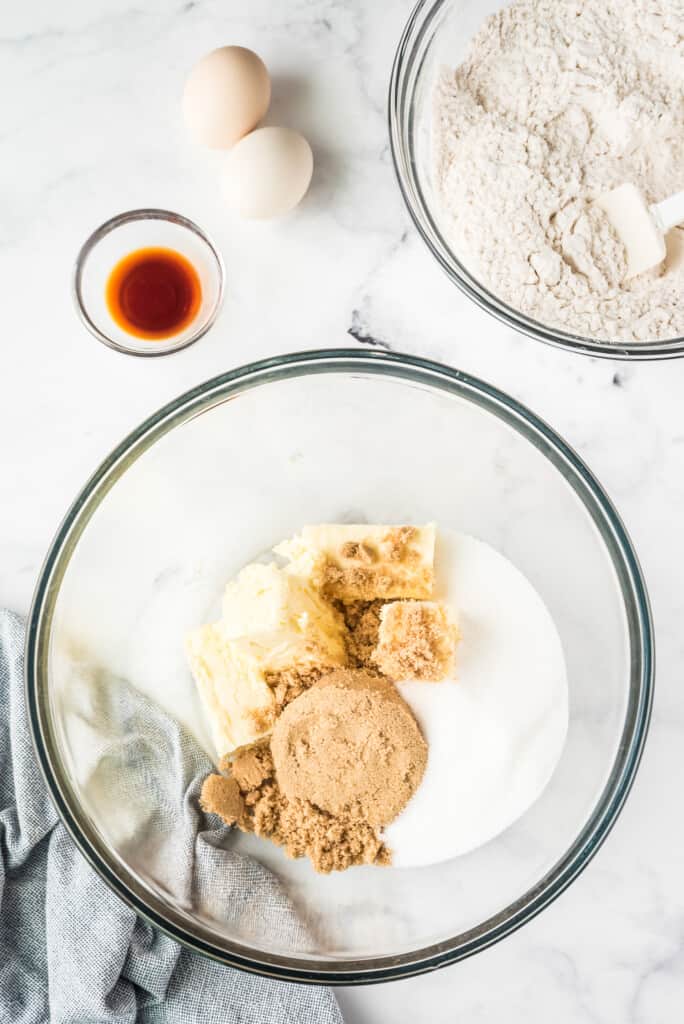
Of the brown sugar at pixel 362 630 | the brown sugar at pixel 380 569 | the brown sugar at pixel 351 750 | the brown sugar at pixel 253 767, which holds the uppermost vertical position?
the brown sugar at pixel 380 569

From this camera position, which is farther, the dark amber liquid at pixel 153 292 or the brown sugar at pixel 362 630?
the dark amber liquid at pixel 153 292

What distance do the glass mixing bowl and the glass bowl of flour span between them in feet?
0.69

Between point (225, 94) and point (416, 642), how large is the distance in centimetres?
89

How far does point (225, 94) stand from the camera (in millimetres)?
1377

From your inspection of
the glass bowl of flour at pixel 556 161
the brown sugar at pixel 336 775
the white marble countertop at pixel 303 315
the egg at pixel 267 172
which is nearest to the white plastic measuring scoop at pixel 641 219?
the glass bowl of flour at pixel 556 161

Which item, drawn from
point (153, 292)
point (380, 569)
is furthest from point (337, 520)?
point (153, 292)

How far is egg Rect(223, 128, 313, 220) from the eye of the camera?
1.38 meters

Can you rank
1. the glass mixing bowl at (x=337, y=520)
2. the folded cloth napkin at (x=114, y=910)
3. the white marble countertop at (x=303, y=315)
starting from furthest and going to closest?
the white marble countertop at (x=303, y=315) < the folded cloth napkin at (x=114, y=910) < the glass mixing bowl at (x=337, y=520)

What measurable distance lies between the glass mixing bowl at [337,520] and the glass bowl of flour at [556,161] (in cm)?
21

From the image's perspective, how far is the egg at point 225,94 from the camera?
1.37 meters

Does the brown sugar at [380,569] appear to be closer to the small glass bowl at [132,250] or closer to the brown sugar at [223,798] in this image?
the brown sugar at [223,798]

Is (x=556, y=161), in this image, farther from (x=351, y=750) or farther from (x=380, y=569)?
(x=351, y=750)

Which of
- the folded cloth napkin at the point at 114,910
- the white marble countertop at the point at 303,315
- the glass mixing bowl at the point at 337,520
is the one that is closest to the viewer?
the glass mixing bowl at the point at 337,520

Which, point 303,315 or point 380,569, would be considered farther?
point 303,315
